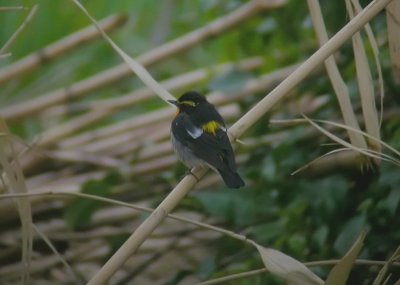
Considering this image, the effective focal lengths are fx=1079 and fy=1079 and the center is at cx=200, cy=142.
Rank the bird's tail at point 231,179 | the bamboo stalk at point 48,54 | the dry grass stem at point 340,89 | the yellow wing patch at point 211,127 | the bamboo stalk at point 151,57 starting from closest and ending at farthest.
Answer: the dry grass stem at point 340,89, the bird's tail at point 231,179, the yellow wing patch at point 211,127, the bamboo stalk at point 151,57, the bamboo stalk at point 48,54

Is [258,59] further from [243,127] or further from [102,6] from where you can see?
[243,127]

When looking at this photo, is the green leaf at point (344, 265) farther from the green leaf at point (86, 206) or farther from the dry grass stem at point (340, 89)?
the green leaf at point (86, 206)

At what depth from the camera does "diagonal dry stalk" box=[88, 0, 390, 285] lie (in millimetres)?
2393

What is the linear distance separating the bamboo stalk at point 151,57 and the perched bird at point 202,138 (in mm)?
767

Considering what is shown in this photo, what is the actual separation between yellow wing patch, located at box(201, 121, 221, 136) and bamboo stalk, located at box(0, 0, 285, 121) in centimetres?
89

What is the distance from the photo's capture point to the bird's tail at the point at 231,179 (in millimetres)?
3029

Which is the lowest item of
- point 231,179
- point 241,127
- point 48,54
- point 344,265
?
point 344,265

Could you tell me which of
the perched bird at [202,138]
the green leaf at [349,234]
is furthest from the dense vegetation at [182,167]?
the perched bird at [202,138]

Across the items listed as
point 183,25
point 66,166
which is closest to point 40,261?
point 66,166

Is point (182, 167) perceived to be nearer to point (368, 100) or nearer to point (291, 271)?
point (368, 100)

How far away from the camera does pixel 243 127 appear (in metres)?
2.54

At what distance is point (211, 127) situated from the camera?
11.0 feet

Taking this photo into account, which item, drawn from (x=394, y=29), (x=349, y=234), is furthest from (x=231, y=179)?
(x=394, y=29)

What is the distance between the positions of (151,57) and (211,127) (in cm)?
119
